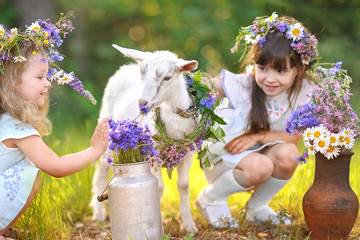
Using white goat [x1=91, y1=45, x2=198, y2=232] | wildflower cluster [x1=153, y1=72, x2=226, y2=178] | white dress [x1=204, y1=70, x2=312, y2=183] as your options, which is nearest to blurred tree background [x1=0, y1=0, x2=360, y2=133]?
white goat [x1=91, y1=45, x2=198, y2=232]

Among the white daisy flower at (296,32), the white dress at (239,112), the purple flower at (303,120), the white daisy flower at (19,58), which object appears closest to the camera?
the white daisy flower at (19,58)

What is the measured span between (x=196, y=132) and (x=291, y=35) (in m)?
0.99

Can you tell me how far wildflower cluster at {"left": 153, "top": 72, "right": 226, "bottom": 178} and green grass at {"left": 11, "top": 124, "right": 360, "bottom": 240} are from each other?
53cm

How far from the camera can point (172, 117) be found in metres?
2.94

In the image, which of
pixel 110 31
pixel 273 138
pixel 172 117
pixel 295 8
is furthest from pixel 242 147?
pixel 110 31

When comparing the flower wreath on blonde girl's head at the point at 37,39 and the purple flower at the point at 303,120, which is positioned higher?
the flower wreath on blonde girl's head at the point at 37,39

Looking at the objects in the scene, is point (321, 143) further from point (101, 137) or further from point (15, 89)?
point (15, 89)

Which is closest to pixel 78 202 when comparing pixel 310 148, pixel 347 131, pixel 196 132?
pixel 196 132

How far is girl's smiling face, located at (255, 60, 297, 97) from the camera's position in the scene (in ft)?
10.6

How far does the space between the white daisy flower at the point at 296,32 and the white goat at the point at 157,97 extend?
0.83 meters

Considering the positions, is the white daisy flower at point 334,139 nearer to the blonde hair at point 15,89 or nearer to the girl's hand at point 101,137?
the girl's hand at point 101,137

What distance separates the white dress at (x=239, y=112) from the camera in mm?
3381

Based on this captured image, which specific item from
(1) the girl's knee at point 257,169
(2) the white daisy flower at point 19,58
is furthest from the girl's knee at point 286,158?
(2) the white daisy flower at point 19,58

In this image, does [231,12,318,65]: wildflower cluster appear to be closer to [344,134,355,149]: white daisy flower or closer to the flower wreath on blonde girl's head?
[344,134,355,149]: white daisy flower
